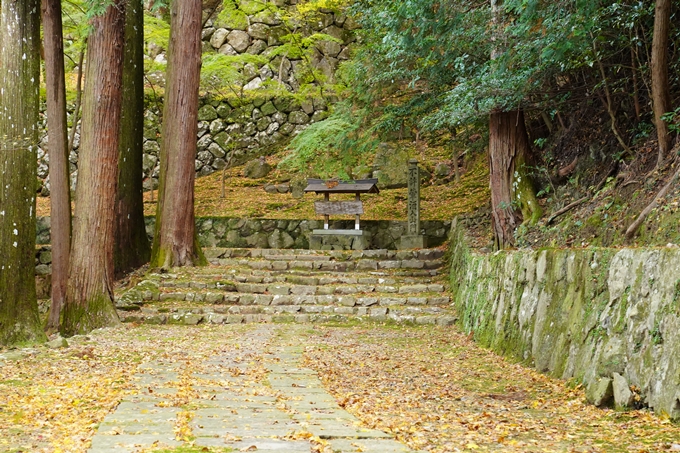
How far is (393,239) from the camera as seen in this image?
1605cm

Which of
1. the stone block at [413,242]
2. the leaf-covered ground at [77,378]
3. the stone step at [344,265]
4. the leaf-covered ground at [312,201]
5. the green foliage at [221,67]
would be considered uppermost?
the green foliage at [221,67]

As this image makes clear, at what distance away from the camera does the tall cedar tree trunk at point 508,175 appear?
10.2 metres

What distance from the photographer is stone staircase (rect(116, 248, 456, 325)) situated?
426 inches

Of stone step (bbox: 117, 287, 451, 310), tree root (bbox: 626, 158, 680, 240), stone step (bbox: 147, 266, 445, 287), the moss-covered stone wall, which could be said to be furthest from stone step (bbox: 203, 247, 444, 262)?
tree root (bbox: 626, 158, 680, 240)

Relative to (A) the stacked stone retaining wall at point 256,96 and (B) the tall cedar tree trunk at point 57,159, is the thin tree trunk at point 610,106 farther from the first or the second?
(A) the stacked stone retaining wall at point 256,96

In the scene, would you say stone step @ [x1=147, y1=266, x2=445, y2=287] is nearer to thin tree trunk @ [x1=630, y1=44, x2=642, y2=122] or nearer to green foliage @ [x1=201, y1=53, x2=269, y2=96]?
thin tree trunk @ [x1=630, y1=44, x2=642, y2=122]

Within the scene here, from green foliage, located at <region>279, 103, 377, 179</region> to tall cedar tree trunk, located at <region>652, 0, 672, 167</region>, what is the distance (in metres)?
7.10

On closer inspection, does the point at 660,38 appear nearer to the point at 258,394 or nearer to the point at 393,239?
the point at 258,394

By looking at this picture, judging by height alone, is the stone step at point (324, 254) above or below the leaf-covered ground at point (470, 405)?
above

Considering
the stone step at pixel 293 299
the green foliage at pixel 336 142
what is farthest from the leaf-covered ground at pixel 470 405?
the green foliage at pixel 336 142

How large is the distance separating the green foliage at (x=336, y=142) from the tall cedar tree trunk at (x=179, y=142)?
253 cm

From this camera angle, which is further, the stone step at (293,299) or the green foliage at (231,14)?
the green foliage at (231,14)

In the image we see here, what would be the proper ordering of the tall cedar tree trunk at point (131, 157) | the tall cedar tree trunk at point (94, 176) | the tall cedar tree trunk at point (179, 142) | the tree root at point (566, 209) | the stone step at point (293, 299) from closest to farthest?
the tree root at point (566, 209), the tall cedar tree trunk at point (94, 176), the stone step at point (293, 299), the tall cedar tree trunk at point (179, 142), the tall cedar tree trunk at point (131, 157)

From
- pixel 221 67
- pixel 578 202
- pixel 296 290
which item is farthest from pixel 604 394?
pixel 221 67
